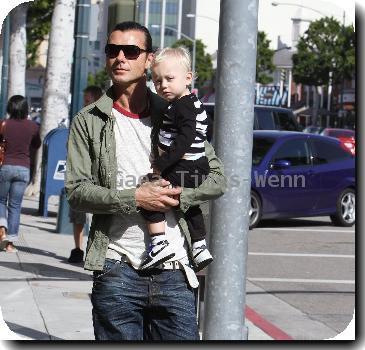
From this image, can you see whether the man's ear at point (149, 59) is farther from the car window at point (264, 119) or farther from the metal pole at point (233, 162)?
the car window at point (264, 119)

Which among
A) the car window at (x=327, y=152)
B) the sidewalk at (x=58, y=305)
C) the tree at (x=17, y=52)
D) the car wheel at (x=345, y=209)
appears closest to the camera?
the sidewalk at (x=58, y=305)

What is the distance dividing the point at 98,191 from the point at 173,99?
1.88ft

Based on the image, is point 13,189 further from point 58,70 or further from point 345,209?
point 58,70

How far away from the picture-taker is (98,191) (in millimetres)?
4516

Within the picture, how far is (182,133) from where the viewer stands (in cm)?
469

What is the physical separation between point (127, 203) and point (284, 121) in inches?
745

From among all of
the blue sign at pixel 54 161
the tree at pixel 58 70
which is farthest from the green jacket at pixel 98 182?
the tree at pixel 58 70

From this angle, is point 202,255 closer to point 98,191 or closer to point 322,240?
point 98,191

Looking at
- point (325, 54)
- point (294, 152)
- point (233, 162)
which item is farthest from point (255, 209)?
point (325, 54)

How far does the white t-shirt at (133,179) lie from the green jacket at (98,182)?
32 millimetres

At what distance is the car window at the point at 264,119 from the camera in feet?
74.2

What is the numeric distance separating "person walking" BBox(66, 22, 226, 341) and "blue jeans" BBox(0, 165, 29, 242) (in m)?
7.70

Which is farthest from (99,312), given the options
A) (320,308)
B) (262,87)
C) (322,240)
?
(262,87)

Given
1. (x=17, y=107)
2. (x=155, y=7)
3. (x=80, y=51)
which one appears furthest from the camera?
(x=155, y=7)
